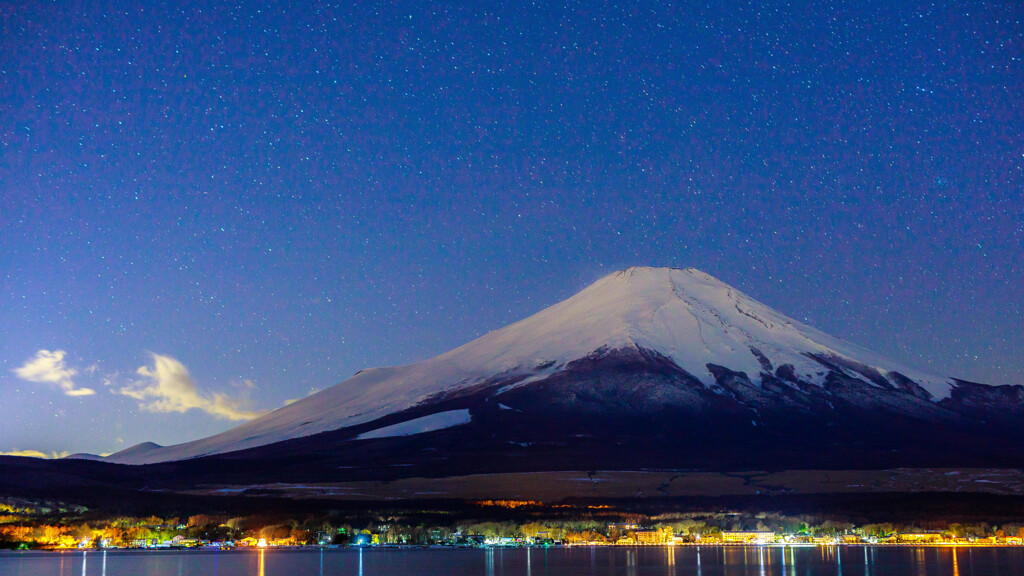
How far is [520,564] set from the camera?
14638 centimetres

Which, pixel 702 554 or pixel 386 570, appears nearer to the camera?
pixel 386 570

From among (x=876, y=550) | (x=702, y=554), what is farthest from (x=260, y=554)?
(x=876, y=550)

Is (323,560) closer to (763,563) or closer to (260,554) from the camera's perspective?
(260,554)

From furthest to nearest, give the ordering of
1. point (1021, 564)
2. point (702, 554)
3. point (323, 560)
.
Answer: point (702, 554) → point (323, 560) → point (1021, 564)

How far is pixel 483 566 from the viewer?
141 meters

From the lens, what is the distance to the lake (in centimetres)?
12619

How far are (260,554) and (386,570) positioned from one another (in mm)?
55478

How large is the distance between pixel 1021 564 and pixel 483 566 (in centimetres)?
6573

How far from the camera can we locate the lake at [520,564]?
126m

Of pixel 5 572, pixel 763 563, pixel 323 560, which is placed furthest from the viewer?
pixel 323 560

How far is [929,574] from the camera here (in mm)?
120125

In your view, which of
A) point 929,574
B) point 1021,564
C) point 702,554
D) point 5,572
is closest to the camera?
point 929,574

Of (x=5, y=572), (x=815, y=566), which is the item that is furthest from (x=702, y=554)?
(x=5, y=572)

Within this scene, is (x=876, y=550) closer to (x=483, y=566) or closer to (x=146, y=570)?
(x=483, y=566)
